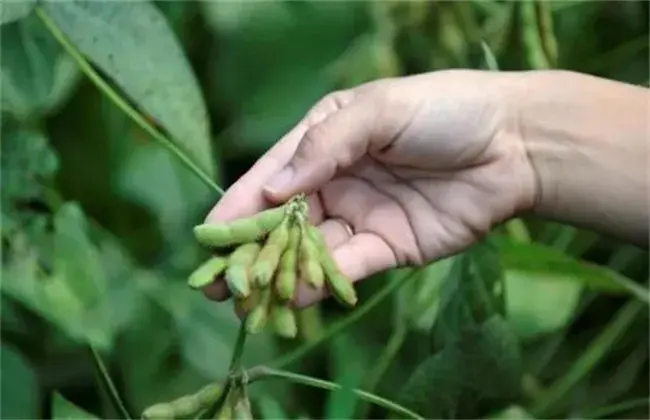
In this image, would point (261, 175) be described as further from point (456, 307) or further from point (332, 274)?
point (456, 307)

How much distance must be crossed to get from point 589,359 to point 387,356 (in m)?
0.19

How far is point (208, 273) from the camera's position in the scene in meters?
0.55

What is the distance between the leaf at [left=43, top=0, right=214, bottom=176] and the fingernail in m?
0.09

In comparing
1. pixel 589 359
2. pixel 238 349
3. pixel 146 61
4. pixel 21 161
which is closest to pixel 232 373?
pixel 238 349

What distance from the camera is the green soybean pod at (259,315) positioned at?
55 centimetres

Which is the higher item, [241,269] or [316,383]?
[241,269]

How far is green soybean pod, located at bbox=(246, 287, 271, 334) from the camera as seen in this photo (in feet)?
1.81

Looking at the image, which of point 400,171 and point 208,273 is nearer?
point 208,273

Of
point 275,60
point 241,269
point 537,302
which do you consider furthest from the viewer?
point 275,60

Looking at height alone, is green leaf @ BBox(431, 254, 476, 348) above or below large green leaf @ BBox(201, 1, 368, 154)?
below

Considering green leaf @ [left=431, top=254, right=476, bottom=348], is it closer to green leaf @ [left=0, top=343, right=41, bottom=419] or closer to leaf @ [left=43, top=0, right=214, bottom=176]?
leaf @ [left=43, top=0, right=214, bottom=176]

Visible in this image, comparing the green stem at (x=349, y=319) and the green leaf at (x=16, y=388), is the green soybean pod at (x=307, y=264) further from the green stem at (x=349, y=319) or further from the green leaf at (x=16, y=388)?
the green leaf at (x=16, y=388)

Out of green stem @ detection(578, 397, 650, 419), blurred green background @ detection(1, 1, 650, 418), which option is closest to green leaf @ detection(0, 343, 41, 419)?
blurred green background @ detection(1, 1, 650, 418)

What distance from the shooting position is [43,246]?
0.88m
